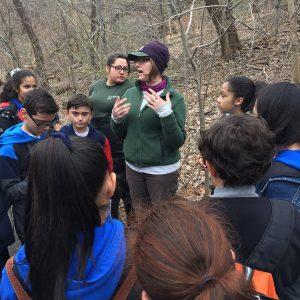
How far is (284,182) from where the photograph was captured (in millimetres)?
1804

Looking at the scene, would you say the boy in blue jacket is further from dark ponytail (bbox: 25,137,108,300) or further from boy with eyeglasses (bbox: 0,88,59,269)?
dark ponytail (bbox: 25,137,108,300)

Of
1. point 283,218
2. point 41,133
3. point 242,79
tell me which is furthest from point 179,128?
point 283,218

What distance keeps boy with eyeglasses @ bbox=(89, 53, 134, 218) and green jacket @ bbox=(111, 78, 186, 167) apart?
0.60 m

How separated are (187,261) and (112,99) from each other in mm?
2975

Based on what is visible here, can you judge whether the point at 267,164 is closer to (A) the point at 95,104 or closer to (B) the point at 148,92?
(B) the point at 148,92

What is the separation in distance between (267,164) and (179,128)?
1.32 meters

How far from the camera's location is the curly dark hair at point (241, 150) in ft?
5.21

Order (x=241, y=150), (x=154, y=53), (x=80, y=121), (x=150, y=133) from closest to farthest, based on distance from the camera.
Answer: (x=241, y=150)
(x=154, y=53)
(x=150, y=133)
(x=80, y=121)

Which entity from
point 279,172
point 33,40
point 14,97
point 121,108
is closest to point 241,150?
point 279,172

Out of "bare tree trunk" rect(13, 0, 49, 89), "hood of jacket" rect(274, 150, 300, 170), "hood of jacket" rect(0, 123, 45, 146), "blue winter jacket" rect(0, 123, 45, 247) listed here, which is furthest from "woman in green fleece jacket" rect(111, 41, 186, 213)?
"bare tree trunk" rect(13, 0, 49, 89)

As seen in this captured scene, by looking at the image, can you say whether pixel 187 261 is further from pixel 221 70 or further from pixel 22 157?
pixel 221 70

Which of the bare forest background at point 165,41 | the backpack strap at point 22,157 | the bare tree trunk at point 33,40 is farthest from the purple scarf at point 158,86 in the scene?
the bare tree trunk at point 33,40

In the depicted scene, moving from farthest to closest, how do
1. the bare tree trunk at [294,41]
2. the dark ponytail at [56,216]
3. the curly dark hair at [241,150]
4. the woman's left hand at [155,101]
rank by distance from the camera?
1. the bare tree trunk at [294,41]
2. the woman's left hand at [155,101]
3. the curly dark hair at [241,150]
4. the dark ponytail at [56,216]

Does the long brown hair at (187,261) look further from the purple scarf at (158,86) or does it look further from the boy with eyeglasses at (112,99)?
the boy with eyeglasses at (112,99)
